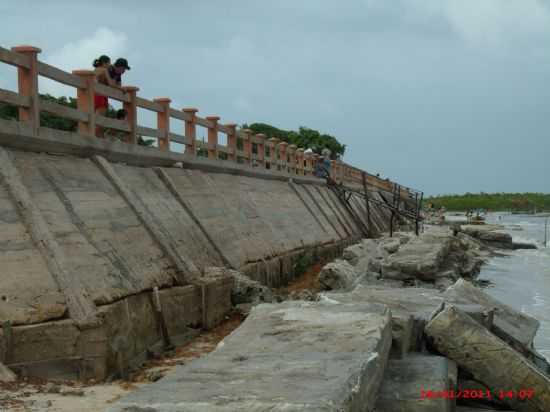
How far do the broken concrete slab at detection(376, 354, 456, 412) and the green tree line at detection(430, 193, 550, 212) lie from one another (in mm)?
106859

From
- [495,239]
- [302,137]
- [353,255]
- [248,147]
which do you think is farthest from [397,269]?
[302,137]

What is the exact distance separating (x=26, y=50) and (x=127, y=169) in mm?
2984

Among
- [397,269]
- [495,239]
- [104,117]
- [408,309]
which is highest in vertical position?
[104,117]

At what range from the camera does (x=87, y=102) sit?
10.1 meters

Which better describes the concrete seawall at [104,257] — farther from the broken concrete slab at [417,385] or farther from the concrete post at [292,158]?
the concrete post at [292,158]

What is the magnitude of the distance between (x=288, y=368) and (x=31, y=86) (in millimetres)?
6351

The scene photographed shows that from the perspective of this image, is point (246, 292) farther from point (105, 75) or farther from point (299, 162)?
point (299, 162)

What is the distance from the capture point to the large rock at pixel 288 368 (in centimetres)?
333

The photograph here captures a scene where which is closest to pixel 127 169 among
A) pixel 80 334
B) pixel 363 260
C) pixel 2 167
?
pixel 2 167

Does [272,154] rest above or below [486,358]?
above

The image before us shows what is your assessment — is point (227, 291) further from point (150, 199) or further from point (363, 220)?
point (363, 220)

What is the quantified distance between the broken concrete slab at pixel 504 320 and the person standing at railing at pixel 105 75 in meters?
6.18

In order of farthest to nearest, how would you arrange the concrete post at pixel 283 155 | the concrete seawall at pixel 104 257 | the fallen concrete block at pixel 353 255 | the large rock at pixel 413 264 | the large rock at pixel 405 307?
1. the concrete post at pixel 283 155
2. the fallen concrete block at pixel 353 255
3. the large rock at pixel 413 264
4. the concrete seawall at pixel 104 257
5. the large rock at pixel 405 307
